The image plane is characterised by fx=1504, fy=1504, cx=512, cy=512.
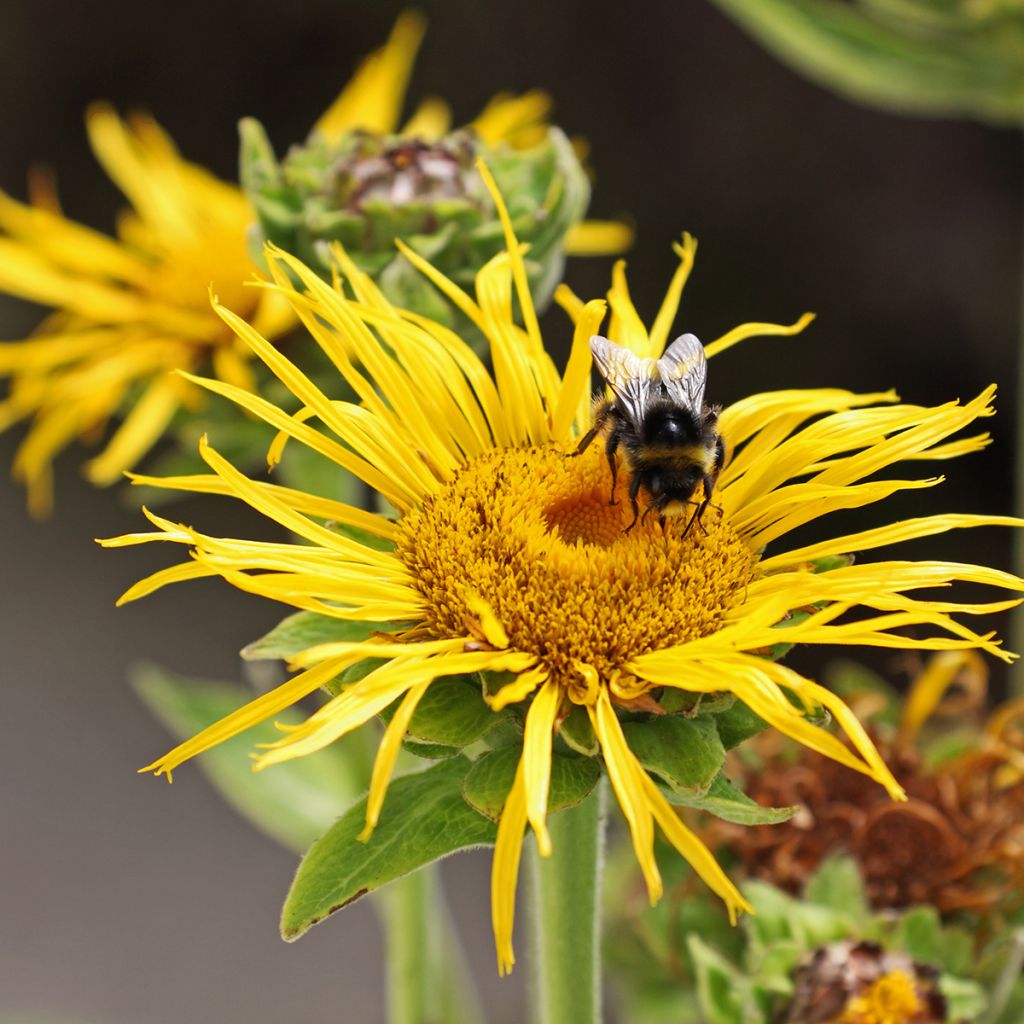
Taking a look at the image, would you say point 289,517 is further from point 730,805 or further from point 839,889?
point 839,889

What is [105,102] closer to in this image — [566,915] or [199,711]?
[199,711]

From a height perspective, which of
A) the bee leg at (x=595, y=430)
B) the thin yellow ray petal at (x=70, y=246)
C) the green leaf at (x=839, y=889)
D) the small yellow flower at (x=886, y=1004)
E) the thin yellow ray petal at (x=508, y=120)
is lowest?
the small yellow flower at (x=886, y=1004)

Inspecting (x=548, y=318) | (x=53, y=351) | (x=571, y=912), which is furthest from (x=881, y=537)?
(x=548, y=318)

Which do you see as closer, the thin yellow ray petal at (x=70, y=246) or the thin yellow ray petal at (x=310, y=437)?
the thin yellow ray petal at (x=310, y=437)

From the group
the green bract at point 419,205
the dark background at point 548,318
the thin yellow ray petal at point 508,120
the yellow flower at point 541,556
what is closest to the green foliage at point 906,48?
the thin yellow ray petal at point 508,120

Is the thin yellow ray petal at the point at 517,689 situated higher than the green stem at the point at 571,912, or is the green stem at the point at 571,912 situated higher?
the thin yellow ray petal at the point at 517,689

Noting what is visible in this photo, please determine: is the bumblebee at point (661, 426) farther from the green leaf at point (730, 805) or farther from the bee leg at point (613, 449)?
the green leaf at point (730, 805)

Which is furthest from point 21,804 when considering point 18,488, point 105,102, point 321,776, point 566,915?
point 566,915
